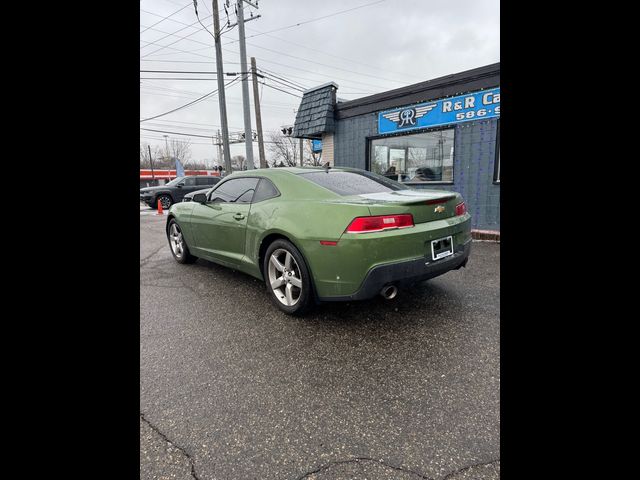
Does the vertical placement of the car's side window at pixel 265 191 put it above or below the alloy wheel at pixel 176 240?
above

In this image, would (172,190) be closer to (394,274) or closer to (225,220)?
(225,220)

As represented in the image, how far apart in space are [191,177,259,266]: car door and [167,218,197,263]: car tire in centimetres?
65

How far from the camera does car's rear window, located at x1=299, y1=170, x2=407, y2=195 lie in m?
3.31

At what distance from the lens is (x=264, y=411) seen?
1996 mm

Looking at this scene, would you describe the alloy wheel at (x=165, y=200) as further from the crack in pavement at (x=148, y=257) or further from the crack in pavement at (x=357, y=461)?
the crack in pavement at (x=357, y=461)

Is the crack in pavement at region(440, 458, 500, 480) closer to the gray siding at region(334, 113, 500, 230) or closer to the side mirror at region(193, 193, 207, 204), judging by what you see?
the side mirror at region(193, 193, 207, 204)

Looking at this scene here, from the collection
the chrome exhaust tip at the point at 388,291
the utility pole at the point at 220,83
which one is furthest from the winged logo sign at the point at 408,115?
the utility pole at the point at 220,83

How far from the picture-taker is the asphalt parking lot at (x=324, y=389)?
64.6 inches

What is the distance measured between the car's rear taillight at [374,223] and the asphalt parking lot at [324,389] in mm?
876

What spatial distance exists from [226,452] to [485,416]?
1375mm

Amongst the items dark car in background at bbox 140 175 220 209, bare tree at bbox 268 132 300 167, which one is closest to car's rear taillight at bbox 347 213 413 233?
dark car in background at bbox 140 175 220 209
